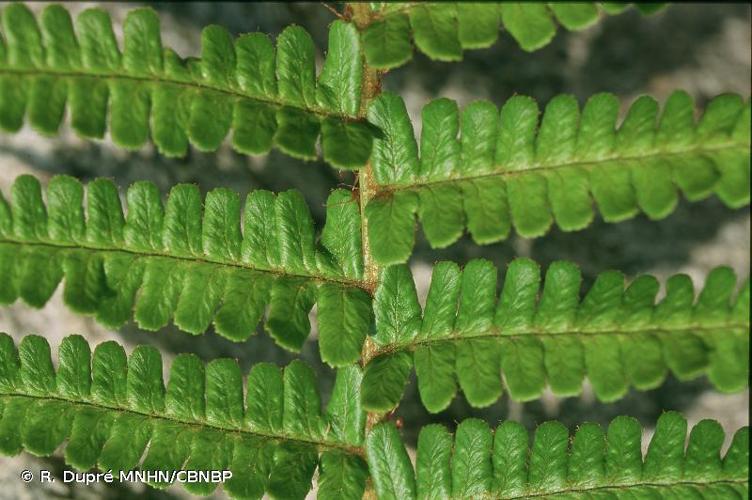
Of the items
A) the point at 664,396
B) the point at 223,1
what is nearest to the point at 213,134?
the point at 223,1

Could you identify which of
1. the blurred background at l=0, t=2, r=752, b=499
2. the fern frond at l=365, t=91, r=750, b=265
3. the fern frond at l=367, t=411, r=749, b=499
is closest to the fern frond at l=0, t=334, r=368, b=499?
the fern frond at l=367, t=411, r=749, b=499

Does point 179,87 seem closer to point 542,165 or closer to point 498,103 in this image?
point 542,165

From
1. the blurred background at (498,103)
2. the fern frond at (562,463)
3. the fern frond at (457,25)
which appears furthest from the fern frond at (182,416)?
the blurred background at (498,103)

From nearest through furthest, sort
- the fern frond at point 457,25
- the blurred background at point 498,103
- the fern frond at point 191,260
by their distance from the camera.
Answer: the fern frond at point 457,25 < the fern frond at point 191,260 < the blurred background at point 498,103

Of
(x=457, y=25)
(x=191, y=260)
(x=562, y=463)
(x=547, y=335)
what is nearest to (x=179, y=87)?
(x=191, y=260)

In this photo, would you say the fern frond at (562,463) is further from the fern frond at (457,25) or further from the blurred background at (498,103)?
the blurred background at (498,103)

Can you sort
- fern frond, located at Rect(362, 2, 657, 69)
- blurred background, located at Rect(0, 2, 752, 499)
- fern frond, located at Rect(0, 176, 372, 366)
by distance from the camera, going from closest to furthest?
1. fern frond, located at Rect(362, 2, 657, 69)
2. fern frond, located at Rect(0, 176, 372, 366)
3. blurred background, located at Rect(0, 2, 752, 499)

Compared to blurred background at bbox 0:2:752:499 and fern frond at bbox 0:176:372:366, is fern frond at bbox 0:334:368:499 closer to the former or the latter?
fern frond at bbox 0:176:372:366
